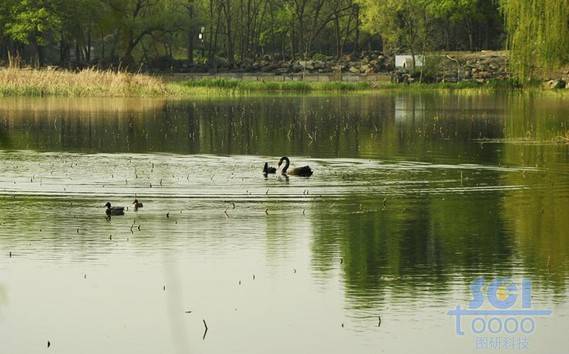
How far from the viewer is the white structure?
117 metres

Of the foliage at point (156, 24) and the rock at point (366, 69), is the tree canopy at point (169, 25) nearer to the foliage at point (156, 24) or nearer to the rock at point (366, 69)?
the foliage at point (156, 24)

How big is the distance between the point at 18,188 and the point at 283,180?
6.25m

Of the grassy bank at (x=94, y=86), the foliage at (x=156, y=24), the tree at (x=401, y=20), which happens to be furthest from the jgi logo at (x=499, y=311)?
the tree at (x=401, y=20)

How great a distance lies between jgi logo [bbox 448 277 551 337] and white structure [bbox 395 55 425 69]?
98.5 m

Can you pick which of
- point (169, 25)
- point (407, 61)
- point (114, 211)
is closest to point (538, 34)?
point (114, 211)

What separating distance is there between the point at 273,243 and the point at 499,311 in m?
5.69

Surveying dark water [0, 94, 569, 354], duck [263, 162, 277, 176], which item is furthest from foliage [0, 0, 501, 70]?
duck [263, 162, 277, 176]

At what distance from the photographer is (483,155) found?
37906 millimetres

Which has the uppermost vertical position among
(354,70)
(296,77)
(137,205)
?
(354,70)

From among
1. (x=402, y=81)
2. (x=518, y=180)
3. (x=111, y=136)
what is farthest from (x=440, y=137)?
(x=402, y=81)

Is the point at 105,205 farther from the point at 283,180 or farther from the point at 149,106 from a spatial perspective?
the point at 149,106

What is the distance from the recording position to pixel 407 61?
119 metres

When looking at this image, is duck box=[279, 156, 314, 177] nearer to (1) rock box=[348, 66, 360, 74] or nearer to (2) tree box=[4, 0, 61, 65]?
(2) tree box=[4, 0, 61, 65]

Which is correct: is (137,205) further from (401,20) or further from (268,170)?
(401,20)
